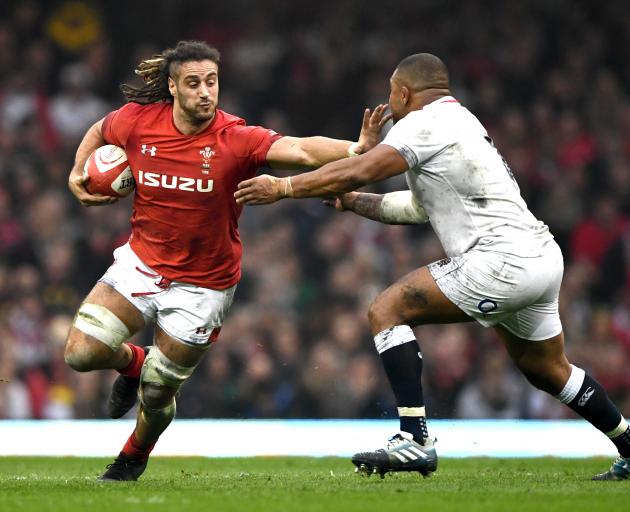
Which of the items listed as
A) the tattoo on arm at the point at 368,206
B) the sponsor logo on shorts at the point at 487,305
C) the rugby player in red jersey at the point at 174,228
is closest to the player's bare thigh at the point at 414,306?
the sponsor logo on shorts at the point at 487,305

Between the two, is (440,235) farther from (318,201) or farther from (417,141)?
(318,201)

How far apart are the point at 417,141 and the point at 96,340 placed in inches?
83.6

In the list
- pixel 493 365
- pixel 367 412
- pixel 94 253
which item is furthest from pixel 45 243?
pixel 493 365

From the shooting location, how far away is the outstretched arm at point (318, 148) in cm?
716

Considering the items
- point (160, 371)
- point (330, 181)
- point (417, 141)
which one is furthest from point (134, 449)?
point (417, 141)

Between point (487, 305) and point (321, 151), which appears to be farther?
point (321, 151)

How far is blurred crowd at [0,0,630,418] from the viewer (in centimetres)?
1249

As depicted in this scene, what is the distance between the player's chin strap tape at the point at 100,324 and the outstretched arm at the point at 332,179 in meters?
1.11

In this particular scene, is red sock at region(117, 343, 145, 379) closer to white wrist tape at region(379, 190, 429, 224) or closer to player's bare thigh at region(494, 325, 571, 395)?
white wrist tape at region(379, 190, 429, 224)

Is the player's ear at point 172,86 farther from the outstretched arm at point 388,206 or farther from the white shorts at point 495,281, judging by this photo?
the white shorts at point 495,281

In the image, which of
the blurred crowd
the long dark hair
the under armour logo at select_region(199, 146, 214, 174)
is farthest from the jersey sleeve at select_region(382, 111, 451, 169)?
the blurred crowd

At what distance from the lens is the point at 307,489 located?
22.2 feet

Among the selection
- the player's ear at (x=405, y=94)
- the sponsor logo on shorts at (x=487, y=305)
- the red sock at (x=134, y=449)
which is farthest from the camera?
the red sock at (x=134, y=449)

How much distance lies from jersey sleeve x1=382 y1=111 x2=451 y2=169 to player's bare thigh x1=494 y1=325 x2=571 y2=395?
1.13 m
